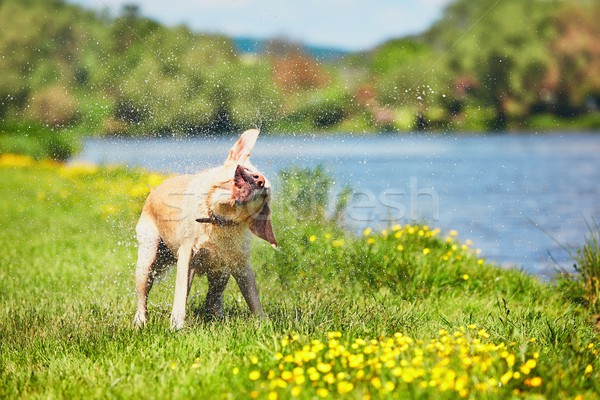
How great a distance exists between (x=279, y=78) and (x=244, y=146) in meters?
27.9

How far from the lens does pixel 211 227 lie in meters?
5.64

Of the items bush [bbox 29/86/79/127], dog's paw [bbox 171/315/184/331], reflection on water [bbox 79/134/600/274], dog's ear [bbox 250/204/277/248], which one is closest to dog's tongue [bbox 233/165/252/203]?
dog's ear [bbox 250/204/277/248]

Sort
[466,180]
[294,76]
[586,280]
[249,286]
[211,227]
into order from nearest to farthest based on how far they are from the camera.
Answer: [211,227] < [249,286] < [586,280] < [466,180] < [294,76]

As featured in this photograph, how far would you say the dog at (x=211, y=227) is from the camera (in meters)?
5.41

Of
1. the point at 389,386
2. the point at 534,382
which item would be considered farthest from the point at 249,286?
the point at 534,382

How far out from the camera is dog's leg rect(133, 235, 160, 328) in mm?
6355

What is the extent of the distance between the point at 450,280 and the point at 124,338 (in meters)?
3.62

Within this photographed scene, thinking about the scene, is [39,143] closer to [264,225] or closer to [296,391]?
[264,225]

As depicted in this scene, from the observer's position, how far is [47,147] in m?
23.0

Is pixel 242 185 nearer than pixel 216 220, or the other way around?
pixel 242 185

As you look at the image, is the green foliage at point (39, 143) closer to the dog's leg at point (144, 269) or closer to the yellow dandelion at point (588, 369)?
the dog's leg at point (144, 269)

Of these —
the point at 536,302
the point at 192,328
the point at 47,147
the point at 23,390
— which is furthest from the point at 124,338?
the point at 47,147

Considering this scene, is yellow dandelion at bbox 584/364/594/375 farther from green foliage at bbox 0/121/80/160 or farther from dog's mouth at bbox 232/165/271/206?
green foliage at bbox 0/121/80/160

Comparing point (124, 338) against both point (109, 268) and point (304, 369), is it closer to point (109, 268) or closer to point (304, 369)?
point (304, 369)
